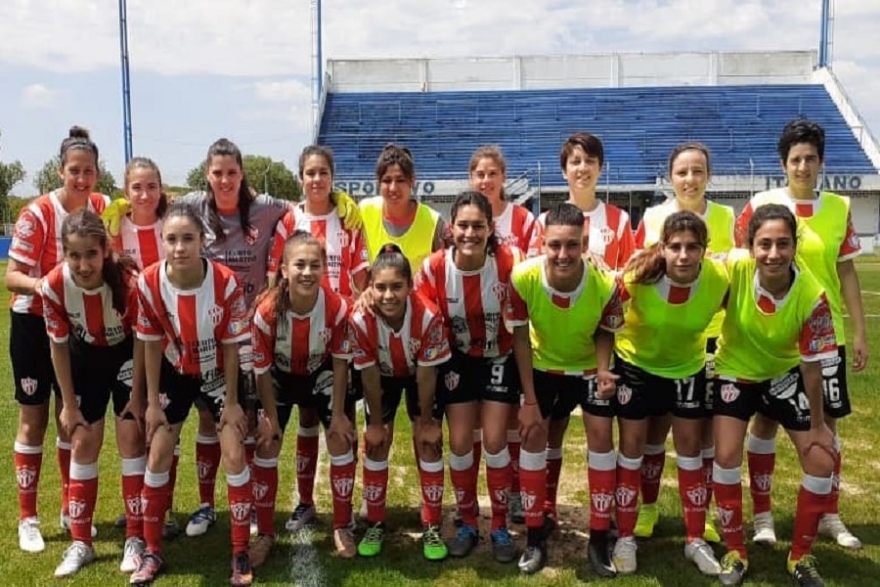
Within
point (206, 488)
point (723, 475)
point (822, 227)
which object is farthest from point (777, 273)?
point (206, 488)

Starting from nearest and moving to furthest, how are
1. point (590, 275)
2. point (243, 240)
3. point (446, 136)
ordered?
1. point (590, 275)
2. point (243, 240)
3. point (446, 136)

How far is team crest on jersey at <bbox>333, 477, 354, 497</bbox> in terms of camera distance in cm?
385

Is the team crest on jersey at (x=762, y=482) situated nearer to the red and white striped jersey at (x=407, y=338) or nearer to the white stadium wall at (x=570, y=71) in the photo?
the red and white striped jersey at (x=407, y=338)

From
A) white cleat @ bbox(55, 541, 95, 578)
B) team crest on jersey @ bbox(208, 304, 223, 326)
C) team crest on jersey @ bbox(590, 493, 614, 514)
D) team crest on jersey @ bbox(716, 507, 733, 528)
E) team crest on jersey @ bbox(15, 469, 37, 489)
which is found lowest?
white cleat @ bbox(55, 541, 95, 578)

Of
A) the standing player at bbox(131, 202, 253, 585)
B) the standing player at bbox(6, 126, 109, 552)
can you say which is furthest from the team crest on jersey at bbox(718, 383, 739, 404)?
the standing player at bbox(6, 126, 109, 552)

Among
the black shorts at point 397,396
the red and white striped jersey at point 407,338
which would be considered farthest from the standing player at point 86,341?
the black shorts at point 397,396

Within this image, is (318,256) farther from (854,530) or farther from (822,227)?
(854,530)

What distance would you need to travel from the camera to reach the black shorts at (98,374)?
372 centimetres

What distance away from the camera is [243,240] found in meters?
4.05

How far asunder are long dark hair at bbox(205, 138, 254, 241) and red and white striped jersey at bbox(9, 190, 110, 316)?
706mm

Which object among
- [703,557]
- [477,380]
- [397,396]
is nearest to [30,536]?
[397,396]

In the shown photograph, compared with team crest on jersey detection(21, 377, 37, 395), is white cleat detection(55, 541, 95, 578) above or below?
below

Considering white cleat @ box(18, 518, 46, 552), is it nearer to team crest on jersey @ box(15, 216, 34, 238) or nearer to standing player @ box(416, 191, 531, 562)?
team crest on jersey @ box(15, 216, 34, 238)

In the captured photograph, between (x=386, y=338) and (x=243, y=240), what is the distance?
3.12 ft
